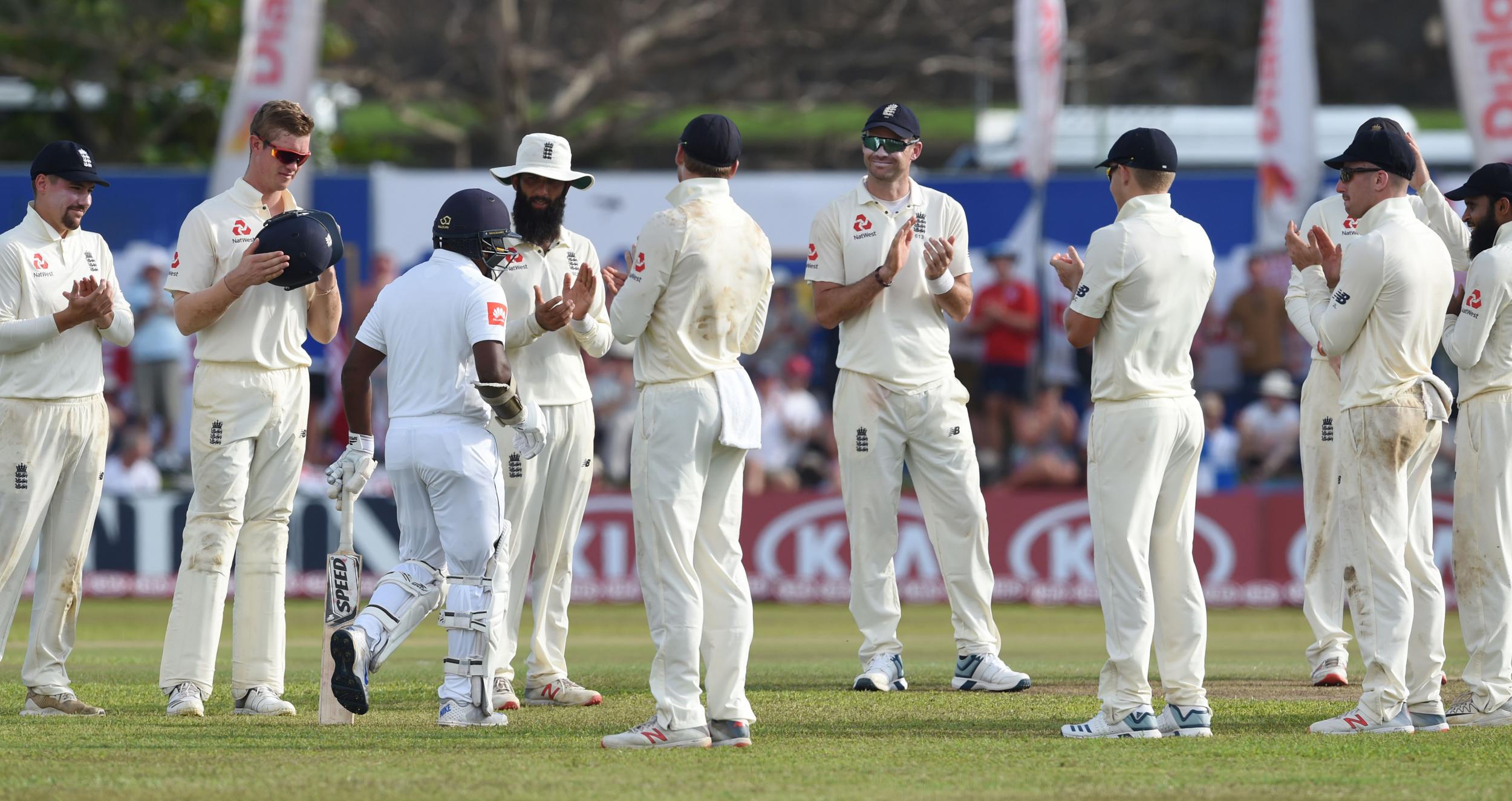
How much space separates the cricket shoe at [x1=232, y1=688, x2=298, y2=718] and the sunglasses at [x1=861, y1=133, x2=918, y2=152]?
4.23 metres

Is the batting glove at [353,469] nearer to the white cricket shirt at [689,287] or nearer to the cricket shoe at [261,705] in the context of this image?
the cricket shoe at [261,705]

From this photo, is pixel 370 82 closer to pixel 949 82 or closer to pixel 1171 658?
pixel 949 82

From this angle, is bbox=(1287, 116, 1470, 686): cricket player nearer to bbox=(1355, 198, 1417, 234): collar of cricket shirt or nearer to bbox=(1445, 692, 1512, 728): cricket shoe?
bbox=(1445, 692, 1512, 728): cricket shoe

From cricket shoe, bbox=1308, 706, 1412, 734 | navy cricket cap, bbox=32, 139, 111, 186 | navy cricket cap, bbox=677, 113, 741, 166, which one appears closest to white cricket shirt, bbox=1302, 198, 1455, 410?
cricket shoe, bbox=1308, 706, 1412, 734

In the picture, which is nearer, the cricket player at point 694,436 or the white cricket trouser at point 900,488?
the cricket player at point 694,436

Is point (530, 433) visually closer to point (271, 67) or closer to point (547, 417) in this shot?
point (547, 417)

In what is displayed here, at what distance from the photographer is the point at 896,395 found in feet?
32.6

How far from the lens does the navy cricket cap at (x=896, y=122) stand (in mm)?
9773

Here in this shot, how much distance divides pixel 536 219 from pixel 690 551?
2.31 metres

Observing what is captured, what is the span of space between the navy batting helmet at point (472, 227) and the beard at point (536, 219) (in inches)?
31.9

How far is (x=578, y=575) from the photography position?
714 inches

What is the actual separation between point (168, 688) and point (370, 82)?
19780mm

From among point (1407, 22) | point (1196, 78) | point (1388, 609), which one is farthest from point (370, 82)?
point (1388, 609)

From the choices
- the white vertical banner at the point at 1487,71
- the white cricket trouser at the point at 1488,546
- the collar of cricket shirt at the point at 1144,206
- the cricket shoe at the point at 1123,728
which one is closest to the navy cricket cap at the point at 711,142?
the collar of cricket shirt at the point at 1144,206
